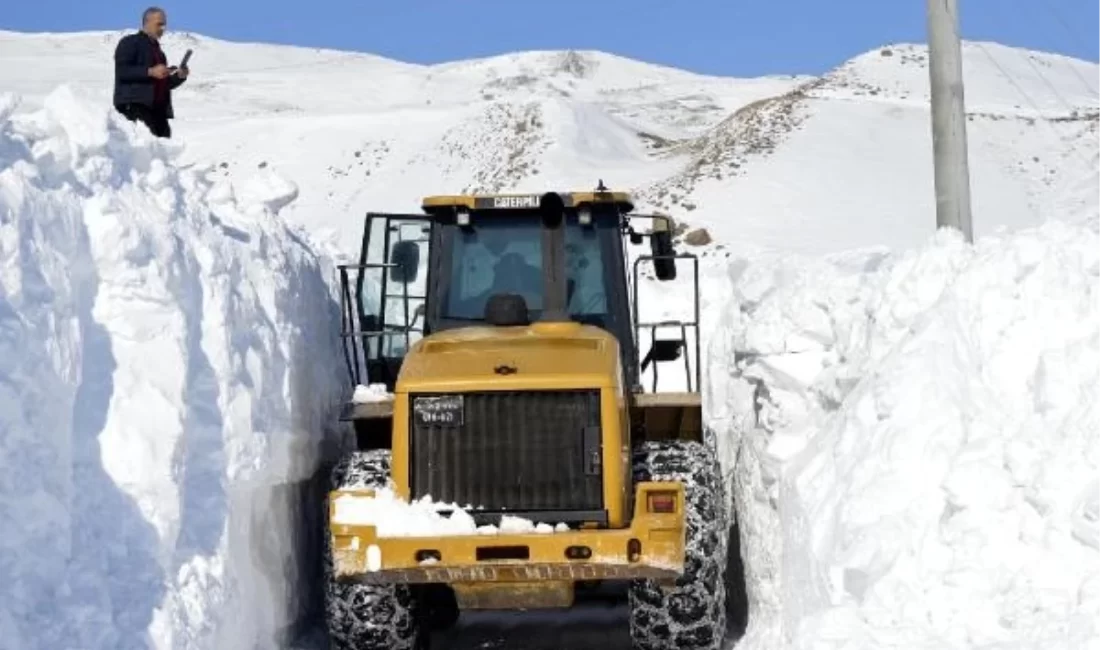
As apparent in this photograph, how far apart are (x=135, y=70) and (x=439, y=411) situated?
4.78 meters

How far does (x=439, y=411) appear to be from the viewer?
27.4 feet

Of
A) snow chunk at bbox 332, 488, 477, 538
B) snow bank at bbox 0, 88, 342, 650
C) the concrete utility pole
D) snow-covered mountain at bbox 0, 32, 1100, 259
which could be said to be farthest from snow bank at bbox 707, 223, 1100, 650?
snow-covered mountain at bbox 0, 32, 1100, 259

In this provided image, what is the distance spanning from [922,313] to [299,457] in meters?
3.60

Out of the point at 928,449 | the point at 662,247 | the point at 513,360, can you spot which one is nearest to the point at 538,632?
the point at 513,360

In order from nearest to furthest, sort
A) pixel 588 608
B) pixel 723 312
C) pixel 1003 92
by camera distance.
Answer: pixel 588 608 < pixel 723 312 < pixel 1003 92

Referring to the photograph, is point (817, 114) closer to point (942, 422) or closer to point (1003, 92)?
point (1003, 92)

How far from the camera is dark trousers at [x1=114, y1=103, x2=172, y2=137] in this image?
39.4 feet

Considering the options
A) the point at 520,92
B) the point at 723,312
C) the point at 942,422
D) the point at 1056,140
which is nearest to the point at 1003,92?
the point at 1056,140

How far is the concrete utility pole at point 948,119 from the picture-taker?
11453 millimetres

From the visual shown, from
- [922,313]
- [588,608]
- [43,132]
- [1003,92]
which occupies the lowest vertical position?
[588,608]

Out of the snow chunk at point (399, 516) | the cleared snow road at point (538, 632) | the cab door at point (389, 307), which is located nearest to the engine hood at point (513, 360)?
the snow chunk at point (399, 516)

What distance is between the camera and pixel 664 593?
850cm

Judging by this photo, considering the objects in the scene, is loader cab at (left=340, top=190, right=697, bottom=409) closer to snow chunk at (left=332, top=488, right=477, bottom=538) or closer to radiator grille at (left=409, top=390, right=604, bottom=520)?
radiator grille at (left=409, top=390, right=604, bottom=520)

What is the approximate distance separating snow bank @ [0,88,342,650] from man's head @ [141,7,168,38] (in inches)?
89.8
